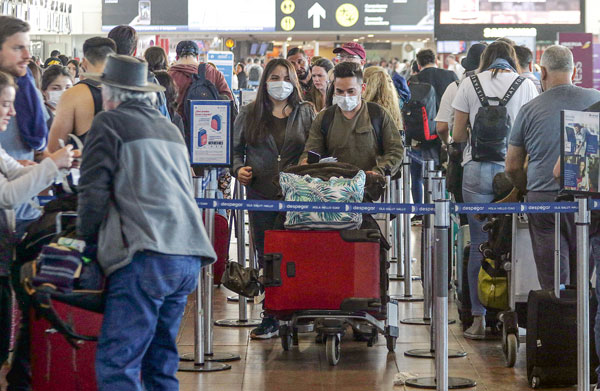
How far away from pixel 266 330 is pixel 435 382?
5.04ft

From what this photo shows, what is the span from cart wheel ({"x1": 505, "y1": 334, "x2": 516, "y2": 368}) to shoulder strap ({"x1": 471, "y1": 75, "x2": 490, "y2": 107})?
1629 mm

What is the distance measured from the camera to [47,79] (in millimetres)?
8328

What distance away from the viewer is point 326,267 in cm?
615

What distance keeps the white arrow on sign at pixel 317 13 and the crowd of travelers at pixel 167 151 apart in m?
26.2

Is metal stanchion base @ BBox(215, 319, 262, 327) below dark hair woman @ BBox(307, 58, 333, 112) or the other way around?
below

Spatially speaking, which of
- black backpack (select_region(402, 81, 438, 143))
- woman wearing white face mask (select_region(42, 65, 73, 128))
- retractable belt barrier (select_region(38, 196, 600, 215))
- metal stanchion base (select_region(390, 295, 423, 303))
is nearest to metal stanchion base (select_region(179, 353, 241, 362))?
retractable belt barrier (select_region(38, 196, 600, 215))

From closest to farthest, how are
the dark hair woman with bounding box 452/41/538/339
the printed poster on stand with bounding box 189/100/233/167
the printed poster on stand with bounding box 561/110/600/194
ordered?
the printed poster on stand with bounding box 561/110/600/194 → the printed poster on stand with bounding box 189/100/233/167 → the dark hair woman with bounding box 452/41/538/339

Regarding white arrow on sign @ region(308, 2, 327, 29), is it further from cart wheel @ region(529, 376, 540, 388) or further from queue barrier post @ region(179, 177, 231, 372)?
cart wheel @ region(529, 376, 540, 388)

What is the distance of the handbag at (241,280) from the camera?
633 centimetres

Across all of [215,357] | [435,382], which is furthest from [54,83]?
[435,382]

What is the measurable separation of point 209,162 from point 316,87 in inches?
108

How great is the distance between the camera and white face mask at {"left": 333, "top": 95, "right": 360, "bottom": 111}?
6883 mm

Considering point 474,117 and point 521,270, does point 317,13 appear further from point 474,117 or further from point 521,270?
point 521,270

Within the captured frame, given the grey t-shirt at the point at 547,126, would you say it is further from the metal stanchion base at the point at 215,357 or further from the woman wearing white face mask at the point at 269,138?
the metal stanchion base at the point at 215,357
